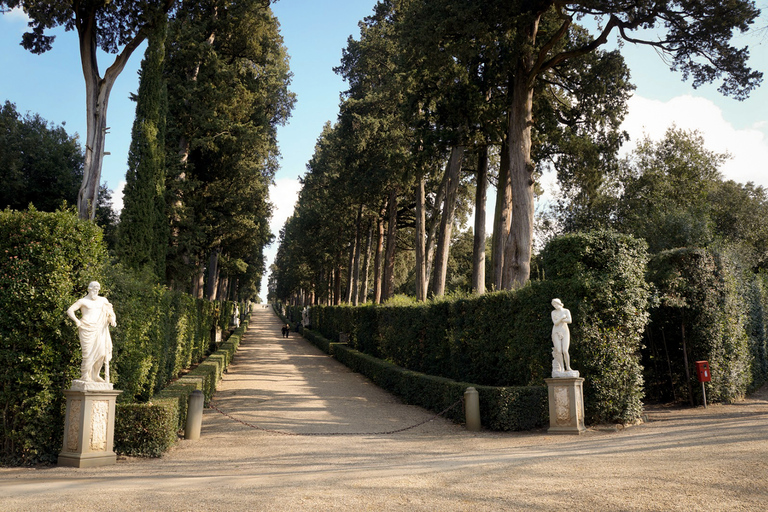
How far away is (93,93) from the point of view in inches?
667

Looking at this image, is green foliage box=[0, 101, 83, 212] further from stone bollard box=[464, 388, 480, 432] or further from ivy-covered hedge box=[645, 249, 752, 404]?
ivy-covered hedge box=[645, 249, 752, 404]

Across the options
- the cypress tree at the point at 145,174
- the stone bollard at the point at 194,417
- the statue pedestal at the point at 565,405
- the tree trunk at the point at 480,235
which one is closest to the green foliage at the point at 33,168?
the cypress tree at the point at 145,174

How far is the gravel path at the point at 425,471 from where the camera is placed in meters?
5.64

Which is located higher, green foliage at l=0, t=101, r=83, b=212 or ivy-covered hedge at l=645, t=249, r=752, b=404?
green foliage at l=0, t=101, r=83, b=212

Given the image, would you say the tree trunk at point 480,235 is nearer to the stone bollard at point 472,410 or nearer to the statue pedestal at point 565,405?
the stone bollard at point 472,410

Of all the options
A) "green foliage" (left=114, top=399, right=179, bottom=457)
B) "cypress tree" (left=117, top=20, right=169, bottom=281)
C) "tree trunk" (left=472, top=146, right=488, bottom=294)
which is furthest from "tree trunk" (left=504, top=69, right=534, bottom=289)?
"cypress tree" (left=117, top=20, right=169, bottom=281)

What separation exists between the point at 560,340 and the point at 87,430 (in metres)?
8.48

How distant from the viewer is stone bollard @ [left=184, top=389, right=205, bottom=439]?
419 inches

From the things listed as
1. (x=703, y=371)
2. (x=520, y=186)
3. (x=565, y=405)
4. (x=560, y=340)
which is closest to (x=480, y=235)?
(x=520, y=186)

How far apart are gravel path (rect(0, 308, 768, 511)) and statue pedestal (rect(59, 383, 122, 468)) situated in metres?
0.25

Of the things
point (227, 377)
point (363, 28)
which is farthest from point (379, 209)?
point (227, 377)

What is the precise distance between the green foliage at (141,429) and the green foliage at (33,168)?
95.8 ft

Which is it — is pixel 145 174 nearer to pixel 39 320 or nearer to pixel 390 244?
pixel 39 320

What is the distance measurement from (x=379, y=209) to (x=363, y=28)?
10.7m
